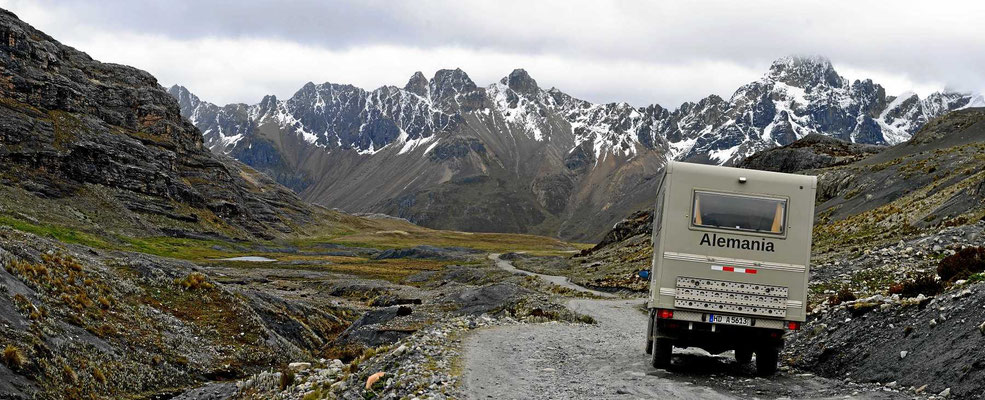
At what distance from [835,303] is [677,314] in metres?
8.96

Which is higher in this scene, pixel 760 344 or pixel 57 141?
pixel 57 141

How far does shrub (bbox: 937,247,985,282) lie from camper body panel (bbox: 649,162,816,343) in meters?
6.11

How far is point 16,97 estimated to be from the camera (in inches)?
6137

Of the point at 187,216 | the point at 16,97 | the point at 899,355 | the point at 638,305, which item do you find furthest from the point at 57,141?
the point at 899,355

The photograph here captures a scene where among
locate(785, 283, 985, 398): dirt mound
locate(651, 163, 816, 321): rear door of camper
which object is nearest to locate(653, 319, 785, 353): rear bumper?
locate(651, 163, 816, 321): rear door of camper

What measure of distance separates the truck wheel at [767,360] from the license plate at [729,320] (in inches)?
→ 50.3

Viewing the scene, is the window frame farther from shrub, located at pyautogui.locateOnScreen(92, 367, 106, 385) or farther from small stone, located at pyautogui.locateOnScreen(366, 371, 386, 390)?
shrub, located at pyautogui.locateOnScreen(92, 367, 106, 385)

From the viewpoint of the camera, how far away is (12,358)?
1873 centimetres

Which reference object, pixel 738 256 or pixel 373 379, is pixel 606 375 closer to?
pixel 738 256

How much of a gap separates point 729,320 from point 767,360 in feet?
5.97

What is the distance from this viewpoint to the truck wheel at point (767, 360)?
60.0 feet

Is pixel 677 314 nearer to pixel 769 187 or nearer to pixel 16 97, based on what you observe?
pixel 769 187

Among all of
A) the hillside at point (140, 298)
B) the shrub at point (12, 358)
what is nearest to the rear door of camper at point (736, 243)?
the hillside at point (140, 298)

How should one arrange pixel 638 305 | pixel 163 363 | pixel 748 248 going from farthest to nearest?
pixel 638 305 < pixel 163 363 < pixel 748 248
